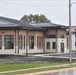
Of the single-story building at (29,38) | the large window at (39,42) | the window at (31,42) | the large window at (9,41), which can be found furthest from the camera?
the large window at (39,42)

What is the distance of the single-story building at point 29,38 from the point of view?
7056 centimetres

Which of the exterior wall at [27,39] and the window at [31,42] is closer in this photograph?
the exterior wall at [27,39]

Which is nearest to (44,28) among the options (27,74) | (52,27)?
(52,27)

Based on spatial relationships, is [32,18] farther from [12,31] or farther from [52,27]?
[12,31]

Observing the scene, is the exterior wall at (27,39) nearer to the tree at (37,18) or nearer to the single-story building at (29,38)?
the single-story building at (29,38)

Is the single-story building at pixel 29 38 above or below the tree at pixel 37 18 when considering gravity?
below

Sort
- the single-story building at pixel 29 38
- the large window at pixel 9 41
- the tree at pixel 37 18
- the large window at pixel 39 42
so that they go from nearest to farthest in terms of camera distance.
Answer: the single-story building at pixel 29 38 < the large window at pixel 9 41 < the large window at pixel 39 42 < the tree at pixel 37 18

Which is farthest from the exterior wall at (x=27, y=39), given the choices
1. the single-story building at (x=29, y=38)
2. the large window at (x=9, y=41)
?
the large window at (x=9, y=41)

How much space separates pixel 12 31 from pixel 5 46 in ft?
11.3

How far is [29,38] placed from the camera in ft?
248

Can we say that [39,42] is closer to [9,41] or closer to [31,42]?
[31,42]

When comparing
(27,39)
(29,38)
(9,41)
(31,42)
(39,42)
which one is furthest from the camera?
(39,42)

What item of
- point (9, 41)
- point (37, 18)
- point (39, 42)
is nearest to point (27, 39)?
point (9, 41)

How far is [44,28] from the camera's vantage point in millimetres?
80812
